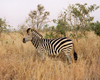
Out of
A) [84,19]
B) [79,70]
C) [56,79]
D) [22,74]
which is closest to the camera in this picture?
[56,79]

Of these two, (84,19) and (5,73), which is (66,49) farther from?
(84,19)

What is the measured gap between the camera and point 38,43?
466cm

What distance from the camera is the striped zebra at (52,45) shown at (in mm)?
4285

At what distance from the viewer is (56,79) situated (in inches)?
110

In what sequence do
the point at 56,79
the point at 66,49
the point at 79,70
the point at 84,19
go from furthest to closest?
the point at 84,19, the point at 66,49, the point at 79,70, the point at 56,79

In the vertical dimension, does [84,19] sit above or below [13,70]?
above

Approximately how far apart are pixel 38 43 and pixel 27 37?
1.91ft

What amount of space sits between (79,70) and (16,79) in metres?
1.94

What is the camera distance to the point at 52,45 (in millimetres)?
4465

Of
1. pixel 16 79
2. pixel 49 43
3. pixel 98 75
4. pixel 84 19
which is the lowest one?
pixel 98 75

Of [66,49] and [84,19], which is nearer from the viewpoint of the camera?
[66,49]

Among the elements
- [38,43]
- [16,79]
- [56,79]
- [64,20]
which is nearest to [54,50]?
[38,43]

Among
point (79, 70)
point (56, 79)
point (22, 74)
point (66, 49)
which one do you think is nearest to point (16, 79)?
point (22, 74)

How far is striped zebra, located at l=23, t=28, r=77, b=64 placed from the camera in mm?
4285
